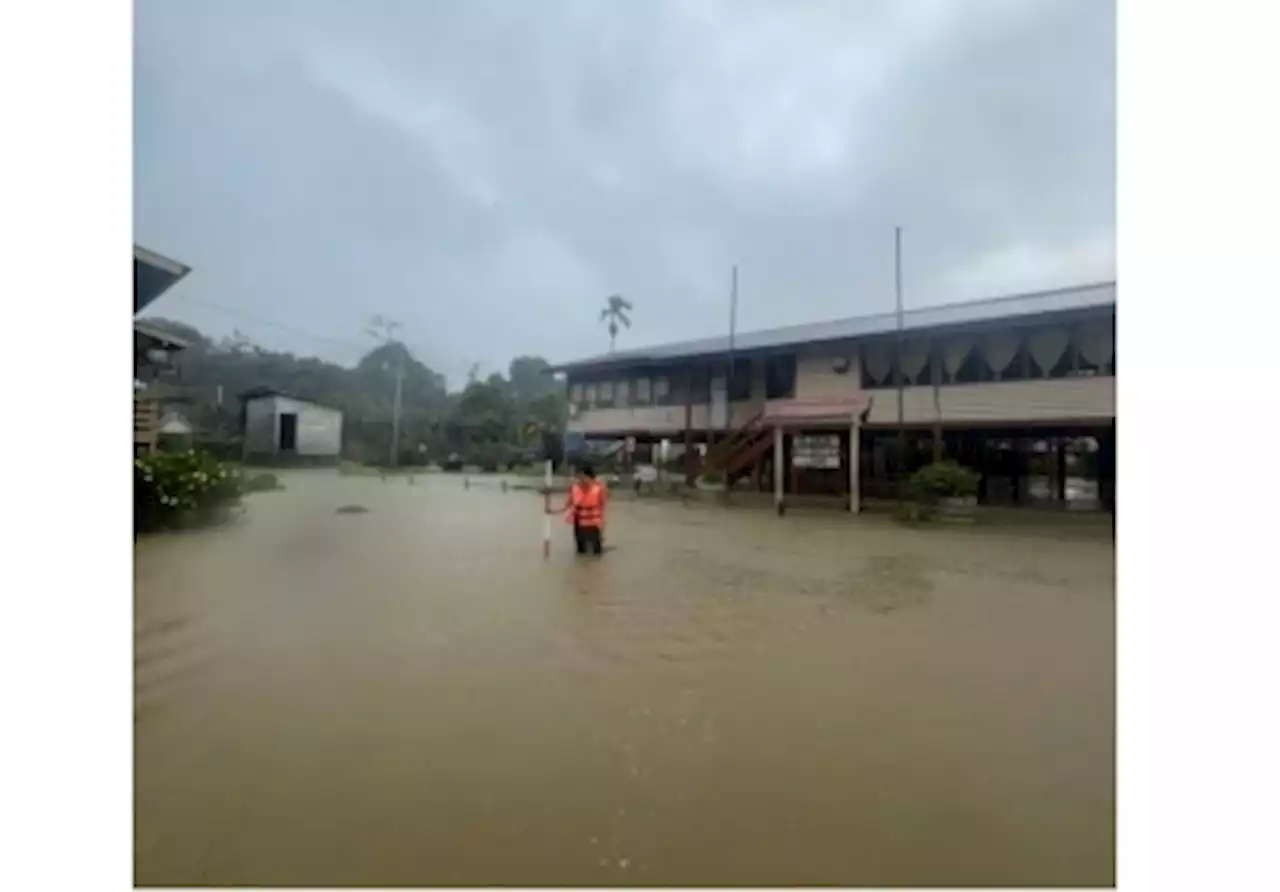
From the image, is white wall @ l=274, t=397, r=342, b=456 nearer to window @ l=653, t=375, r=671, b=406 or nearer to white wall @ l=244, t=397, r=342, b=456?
white wall @ l=244, t=397, r=342, b=456

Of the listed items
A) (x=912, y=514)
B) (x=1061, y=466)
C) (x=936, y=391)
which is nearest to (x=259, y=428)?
(x=912, y=514)

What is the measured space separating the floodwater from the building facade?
20.4ft

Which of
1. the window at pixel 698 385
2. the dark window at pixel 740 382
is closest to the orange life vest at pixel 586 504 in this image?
the dark window at pixel 740 382

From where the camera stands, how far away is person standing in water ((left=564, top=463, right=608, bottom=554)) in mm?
7590

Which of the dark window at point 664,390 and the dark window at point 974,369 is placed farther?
the dark window at point 664,390

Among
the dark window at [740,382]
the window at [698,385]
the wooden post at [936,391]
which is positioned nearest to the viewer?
the wooden post at [936,391]

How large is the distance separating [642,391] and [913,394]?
6129 millimetres

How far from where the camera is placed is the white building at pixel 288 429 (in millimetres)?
6773

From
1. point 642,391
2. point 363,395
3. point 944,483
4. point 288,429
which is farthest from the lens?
point 642,391

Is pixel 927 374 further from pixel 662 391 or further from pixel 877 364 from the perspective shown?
pixel 662 391

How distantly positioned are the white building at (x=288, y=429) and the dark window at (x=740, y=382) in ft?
31.1

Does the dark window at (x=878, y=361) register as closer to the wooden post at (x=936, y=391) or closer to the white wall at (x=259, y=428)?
the wooden post at (x=936, y=391)

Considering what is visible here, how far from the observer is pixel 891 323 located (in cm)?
1423
